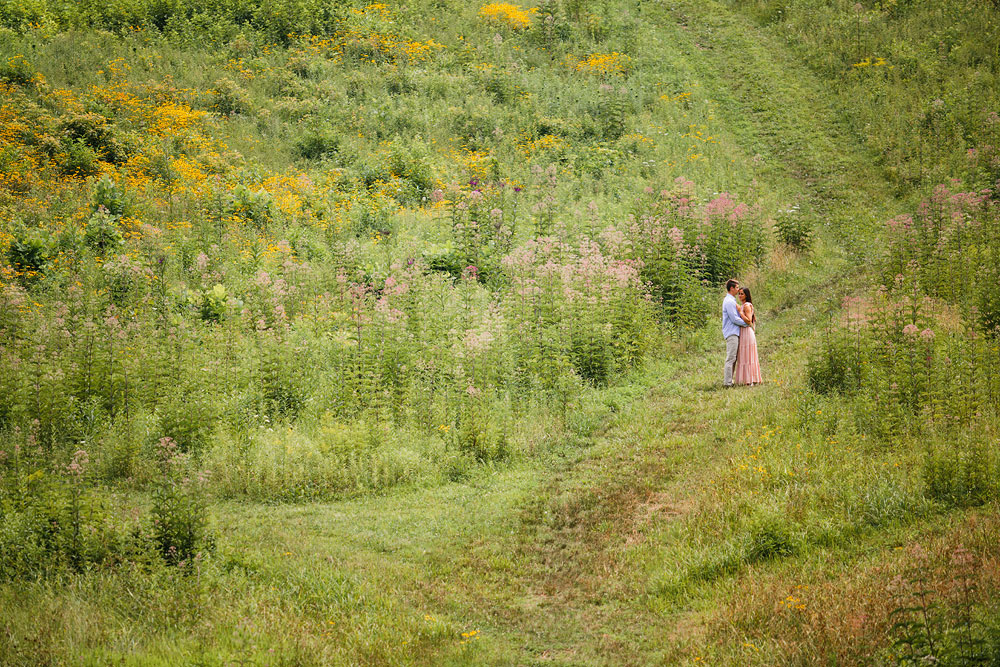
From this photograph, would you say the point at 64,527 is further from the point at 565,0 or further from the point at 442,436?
the point at 565,0

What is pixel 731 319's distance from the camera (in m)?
13.9

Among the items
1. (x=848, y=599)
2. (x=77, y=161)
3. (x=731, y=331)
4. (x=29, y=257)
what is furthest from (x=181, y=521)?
(x=77, y=161)

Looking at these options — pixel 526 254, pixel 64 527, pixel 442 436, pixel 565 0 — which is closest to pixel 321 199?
pixel 526 254

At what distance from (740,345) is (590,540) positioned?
6.22 meters

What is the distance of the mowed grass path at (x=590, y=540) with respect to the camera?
698 centimetres

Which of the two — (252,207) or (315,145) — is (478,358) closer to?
(252,207)

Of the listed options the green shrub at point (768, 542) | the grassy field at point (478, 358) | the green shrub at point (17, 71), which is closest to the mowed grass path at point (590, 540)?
the grassy field at point (478, 358)

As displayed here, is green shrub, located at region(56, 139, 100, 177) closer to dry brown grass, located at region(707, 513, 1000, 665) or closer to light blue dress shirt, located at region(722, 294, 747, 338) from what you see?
light blue dress shirt, located at region(722, 294, 747, 338)

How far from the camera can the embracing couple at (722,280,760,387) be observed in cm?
1364

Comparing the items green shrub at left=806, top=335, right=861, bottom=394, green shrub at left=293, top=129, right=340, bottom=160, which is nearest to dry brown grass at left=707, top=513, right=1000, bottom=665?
green shrub at left=806, top=335, right=861, bottom=394

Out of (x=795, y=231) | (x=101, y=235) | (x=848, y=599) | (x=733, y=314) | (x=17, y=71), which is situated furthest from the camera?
(x=17, y=71)

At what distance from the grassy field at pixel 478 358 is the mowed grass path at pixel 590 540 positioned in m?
0.06

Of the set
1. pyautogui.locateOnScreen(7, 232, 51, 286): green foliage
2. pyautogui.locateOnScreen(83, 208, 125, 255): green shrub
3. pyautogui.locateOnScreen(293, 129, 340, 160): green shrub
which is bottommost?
pyautogui.locateOnScreen(7, 232, 51, 286): green foliage

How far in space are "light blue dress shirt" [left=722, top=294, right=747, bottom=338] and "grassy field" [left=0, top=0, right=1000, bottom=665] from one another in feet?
3.65
